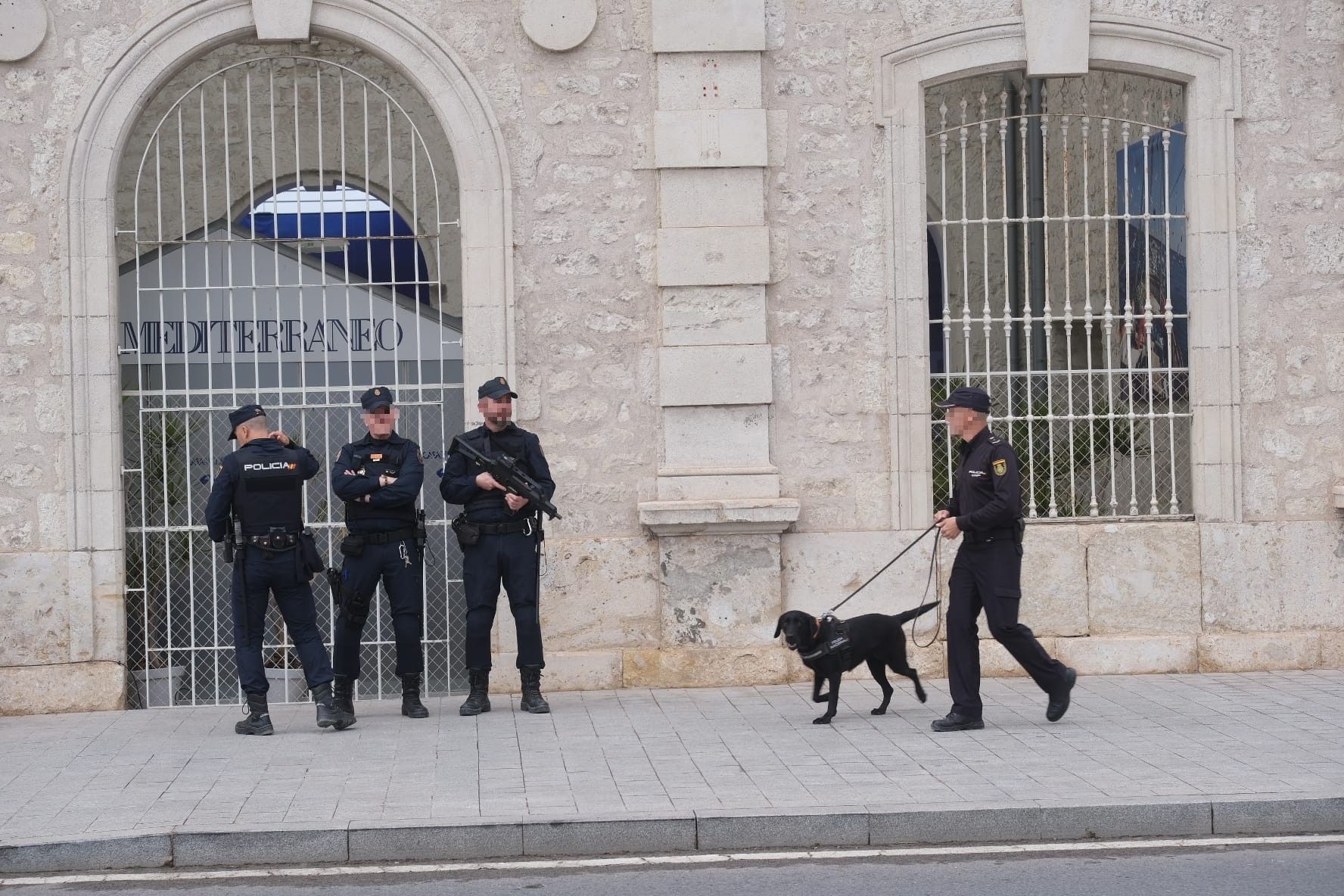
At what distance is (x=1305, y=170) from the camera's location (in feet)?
34.7

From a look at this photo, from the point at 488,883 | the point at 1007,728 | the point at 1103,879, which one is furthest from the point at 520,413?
the point at 1103,879

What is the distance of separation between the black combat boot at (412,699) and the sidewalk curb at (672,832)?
2.89 meters

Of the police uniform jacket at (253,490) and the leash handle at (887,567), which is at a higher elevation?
the police uniform jacket at (253,490)

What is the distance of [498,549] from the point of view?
371 inches

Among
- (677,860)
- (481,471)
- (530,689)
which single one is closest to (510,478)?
(481,471)

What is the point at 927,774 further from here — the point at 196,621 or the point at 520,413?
the point at 196,621

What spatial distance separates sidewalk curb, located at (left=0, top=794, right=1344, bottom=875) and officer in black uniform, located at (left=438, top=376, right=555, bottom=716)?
9.58 ft

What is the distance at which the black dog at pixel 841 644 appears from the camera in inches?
340

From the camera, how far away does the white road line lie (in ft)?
20.5

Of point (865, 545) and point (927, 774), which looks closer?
point (927, 774)

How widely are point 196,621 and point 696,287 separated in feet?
12.0

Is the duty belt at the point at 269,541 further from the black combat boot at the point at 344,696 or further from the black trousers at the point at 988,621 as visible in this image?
the black trousers at the point at 988,621

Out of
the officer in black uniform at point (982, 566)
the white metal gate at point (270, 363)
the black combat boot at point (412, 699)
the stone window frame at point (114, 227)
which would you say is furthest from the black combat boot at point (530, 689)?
the officer in black uniform at point (982, 566)

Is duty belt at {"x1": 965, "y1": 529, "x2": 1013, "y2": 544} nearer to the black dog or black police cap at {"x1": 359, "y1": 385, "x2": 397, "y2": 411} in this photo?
the black dog
